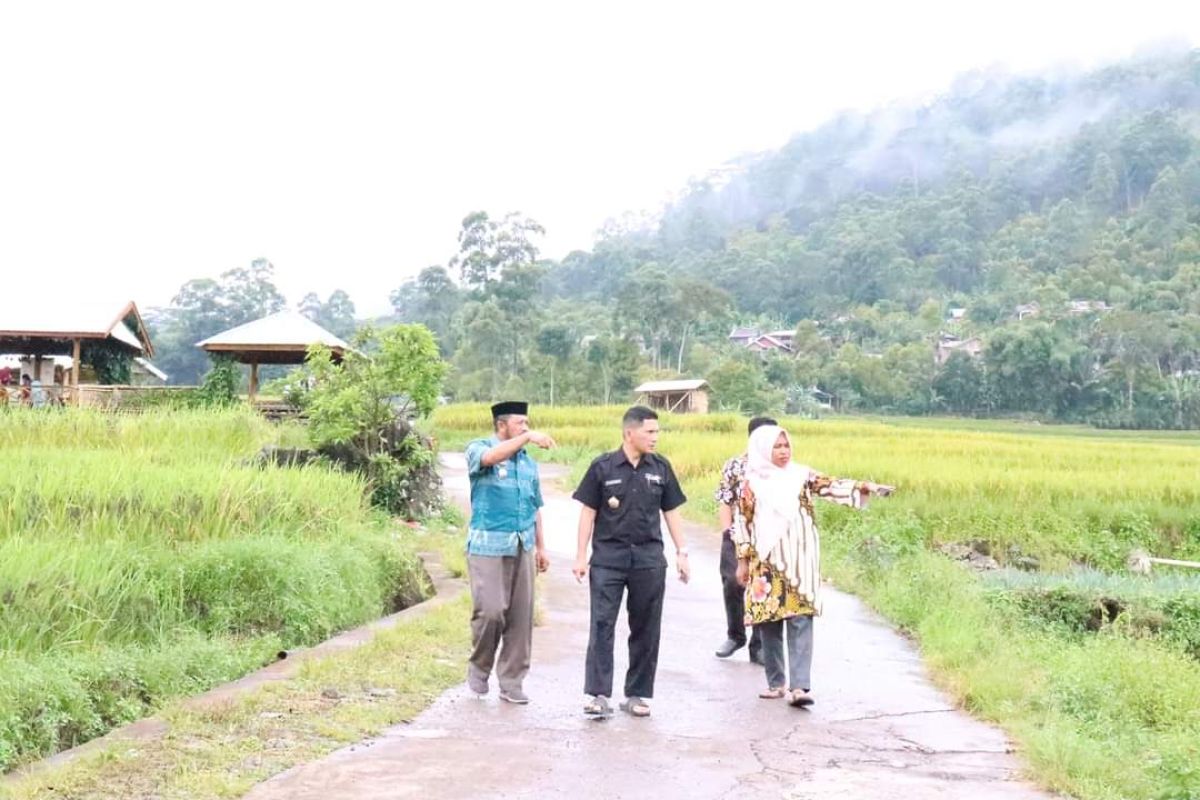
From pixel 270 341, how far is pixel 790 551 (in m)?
19.7

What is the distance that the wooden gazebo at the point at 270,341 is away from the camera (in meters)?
24.9

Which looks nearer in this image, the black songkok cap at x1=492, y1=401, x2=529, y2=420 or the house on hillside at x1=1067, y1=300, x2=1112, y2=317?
the black songkok cap at x1=492, y1=401, x2=529, y2=420

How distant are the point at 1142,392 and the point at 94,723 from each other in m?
60.5

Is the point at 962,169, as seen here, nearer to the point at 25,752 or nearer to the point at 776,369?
the point at 776,369

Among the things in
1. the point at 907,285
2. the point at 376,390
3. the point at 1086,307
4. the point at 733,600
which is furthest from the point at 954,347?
the point at 733,600

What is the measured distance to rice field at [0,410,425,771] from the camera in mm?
5945

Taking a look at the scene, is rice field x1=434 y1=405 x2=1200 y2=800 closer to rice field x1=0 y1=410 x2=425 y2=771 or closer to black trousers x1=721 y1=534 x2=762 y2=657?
black trousers x1=721 y1=534 x2=762 y2=657

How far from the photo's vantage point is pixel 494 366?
6172 cm

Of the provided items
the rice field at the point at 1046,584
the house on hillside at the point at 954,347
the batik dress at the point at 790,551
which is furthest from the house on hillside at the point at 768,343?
the batik dress at the point at 790,551

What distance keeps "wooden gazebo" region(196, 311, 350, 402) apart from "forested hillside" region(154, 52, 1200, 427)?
30.4 metres

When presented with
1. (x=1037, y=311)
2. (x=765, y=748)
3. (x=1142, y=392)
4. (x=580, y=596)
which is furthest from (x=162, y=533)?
(x=1037, y=311)

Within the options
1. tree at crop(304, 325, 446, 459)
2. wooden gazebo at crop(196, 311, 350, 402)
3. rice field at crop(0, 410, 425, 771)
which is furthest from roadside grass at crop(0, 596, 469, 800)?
wooden gazebo at crop(196, 311, 350, 402)

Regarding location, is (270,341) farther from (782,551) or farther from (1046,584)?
(782,551)

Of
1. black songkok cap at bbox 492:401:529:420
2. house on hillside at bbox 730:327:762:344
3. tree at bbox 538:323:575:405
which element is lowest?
black songkok cap at bbox 492:401:529:420
